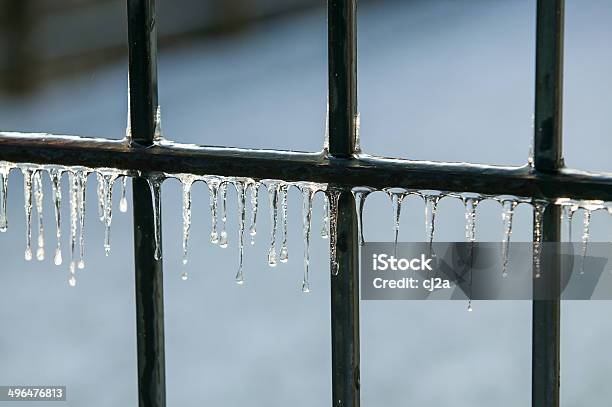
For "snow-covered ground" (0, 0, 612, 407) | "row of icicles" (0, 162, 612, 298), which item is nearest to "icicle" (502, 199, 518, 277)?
"row of icicles" (0, 162, 612, 298)

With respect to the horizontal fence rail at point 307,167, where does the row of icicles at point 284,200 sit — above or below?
below

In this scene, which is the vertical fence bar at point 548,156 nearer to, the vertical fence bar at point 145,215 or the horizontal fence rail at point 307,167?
the horizontal fence rail at point 307,167

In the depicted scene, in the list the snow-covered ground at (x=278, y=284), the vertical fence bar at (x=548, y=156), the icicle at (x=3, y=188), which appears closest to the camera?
the vertical fence bar at (x=548, y=156)

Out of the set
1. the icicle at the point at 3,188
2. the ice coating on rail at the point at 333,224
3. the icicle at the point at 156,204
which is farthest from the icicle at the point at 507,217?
the icicle at the point at 3,188

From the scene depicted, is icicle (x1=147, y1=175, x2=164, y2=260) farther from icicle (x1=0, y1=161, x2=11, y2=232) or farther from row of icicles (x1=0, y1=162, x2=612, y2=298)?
icicle (x1=0, y1=161, x2=11, y2=232)

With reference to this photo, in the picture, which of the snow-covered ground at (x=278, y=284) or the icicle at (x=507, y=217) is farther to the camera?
the snow-covered ground at (x=278, y=284)

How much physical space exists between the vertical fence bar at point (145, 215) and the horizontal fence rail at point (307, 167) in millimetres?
17

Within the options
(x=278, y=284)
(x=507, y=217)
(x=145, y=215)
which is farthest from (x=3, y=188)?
(x=278, y=284)

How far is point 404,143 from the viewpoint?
4352 mm

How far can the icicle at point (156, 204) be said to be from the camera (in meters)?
0.72

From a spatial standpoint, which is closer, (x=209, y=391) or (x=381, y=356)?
(x=209, y=391)

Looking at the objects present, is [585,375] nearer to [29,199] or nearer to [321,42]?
[29,199]

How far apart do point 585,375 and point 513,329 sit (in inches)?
12.6

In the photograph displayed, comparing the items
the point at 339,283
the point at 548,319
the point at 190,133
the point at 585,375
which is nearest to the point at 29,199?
the point at 339,283
